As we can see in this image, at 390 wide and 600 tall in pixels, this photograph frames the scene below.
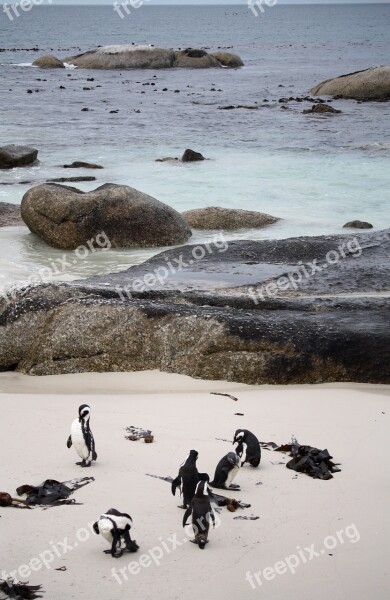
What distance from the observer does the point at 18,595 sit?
411cm

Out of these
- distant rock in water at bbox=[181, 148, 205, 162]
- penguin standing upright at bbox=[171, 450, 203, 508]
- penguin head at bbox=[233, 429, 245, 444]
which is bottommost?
distant rock in water at bbox=[181, 148, 205, 162]

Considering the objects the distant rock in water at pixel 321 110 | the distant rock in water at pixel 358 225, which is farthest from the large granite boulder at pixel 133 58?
the distant rock in water at pixel 358 225

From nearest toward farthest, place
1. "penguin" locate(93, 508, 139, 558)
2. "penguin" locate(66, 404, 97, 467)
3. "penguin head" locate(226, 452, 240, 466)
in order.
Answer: "penguin" locate(93, 508, 139, 558), "penguin head" locate(226, 452, 240, 466), "penguin" locate(66, 404, 97, 467)

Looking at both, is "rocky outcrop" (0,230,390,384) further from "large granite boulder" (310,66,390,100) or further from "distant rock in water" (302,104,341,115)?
"large granite boulder" (310,66,390,100)

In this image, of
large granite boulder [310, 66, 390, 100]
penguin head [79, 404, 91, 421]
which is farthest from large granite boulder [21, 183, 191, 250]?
large granite boulder [310, 66, 390, 100]

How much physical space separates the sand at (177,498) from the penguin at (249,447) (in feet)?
0.27

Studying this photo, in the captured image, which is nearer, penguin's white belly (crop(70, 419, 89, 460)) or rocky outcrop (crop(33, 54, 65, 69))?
penguin's white belly (crop(70, 419, 89, 460))

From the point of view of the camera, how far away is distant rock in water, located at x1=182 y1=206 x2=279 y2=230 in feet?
49.9

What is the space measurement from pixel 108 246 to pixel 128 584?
9853 millimetres

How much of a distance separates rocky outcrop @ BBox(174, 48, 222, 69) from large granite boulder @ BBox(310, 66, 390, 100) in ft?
55.5

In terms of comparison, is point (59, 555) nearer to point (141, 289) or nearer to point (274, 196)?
point (141, 289)

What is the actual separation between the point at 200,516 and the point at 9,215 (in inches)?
463

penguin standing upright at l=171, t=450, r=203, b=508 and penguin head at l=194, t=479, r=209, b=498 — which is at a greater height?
penguin head at l=194, t=479, r=209, b=498

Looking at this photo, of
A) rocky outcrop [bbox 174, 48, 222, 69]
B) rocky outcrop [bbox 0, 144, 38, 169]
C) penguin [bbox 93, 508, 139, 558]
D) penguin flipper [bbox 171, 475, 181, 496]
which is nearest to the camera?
penguin [bbox 93, 508, 139, 558]
